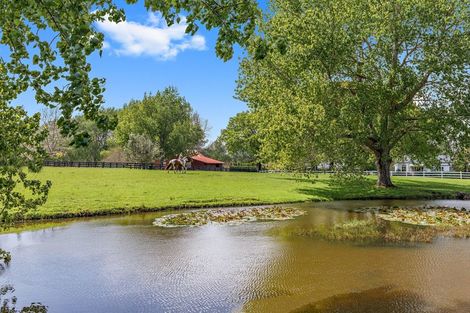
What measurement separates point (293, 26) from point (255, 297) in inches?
977

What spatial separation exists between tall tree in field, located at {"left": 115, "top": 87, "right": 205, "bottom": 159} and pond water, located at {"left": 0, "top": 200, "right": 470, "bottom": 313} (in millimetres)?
62669

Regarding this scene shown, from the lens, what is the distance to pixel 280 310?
739 centimetres

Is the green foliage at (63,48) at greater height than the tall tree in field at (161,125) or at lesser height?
lesser

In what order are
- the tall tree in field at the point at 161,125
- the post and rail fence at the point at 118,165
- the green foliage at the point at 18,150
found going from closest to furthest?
the green foliage at the point at 18,150
the post and rail fence at the point at 118,165
the tall tree in field at the point at 161,125

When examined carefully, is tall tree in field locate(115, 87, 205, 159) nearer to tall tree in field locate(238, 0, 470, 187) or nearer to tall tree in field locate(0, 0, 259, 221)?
tall tree in field locate(238, 0, 470, 187)

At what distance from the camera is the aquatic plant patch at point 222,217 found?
17.8 metres

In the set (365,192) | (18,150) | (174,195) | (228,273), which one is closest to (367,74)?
(365,192)

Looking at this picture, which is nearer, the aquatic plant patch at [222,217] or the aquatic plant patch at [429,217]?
the aquatic plant patch at [429,217]

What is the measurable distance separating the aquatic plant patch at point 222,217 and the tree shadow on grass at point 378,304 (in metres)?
10.2

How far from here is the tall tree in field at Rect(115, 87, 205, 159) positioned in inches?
3053

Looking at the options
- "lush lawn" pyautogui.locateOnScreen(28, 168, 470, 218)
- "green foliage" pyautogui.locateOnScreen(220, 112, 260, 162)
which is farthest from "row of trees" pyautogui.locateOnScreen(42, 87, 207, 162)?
"lush lawn" pyautogui.locateOnScreen(28, 168, 470, 218)

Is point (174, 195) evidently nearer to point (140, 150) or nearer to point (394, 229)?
point (394, 229)

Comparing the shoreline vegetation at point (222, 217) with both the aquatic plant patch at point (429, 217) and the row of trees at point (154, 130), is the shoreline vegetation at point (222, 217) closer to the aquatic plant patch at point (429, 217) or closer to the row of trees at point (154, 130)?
the aquatic plant patch at point (429, 217)

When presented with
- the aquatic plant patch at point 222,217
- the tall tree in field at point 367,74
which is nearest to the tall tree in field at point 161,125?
the tall tree in field at point 367,74
